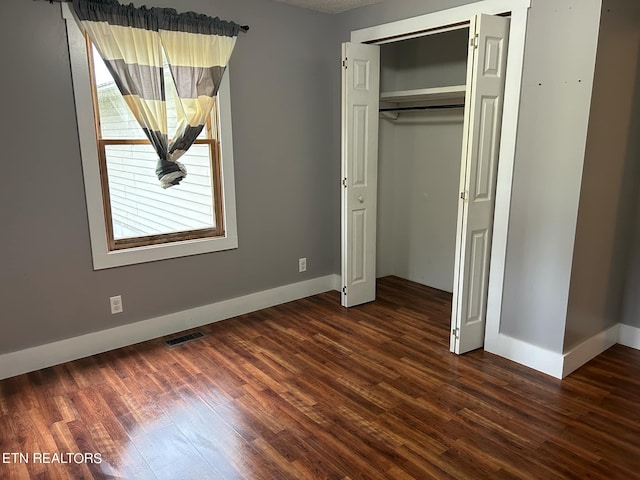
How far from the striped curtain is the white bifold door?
3.37 ft

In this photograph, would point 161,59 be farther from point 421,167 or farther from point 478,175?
point 421,167

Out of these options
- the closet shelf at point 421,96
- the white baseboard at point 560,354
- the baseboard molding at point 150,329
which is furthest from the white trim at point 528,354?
the closet shelf at point 421,96

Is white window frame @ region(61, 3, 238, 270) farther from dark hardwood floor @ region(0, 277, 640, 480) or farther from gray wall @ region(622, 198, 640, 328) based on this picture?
gray wall @ region(622, 198, 640, 328)

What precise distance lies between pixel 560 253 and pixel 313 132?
87.1 inches

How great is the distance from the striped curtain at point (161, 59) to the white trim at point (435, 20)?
1.06m

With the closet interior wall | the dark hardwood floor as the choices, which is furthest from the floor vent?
the closet interior wall

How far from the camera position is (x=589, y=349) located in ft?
9.70

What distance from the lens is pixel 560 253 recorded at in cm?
267

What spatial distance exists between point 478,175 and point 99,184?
2.43 meters

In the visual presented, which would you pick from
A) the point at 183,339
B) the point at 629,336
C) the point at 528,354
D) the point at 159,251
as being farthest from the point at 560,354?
the point at 159,251

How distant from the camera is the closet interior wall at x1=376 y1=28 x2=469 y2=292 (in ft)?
13.3

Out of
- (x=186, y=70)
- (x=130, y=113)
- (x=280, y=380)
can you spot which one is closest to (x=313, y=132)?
(x=186, y=70)

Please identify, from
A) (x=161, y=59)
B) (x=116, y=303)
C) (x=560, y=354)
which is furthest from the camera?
(x=116, y=303)

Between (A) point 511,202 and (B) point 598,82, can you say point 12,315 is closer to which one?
(A) point 511,202
